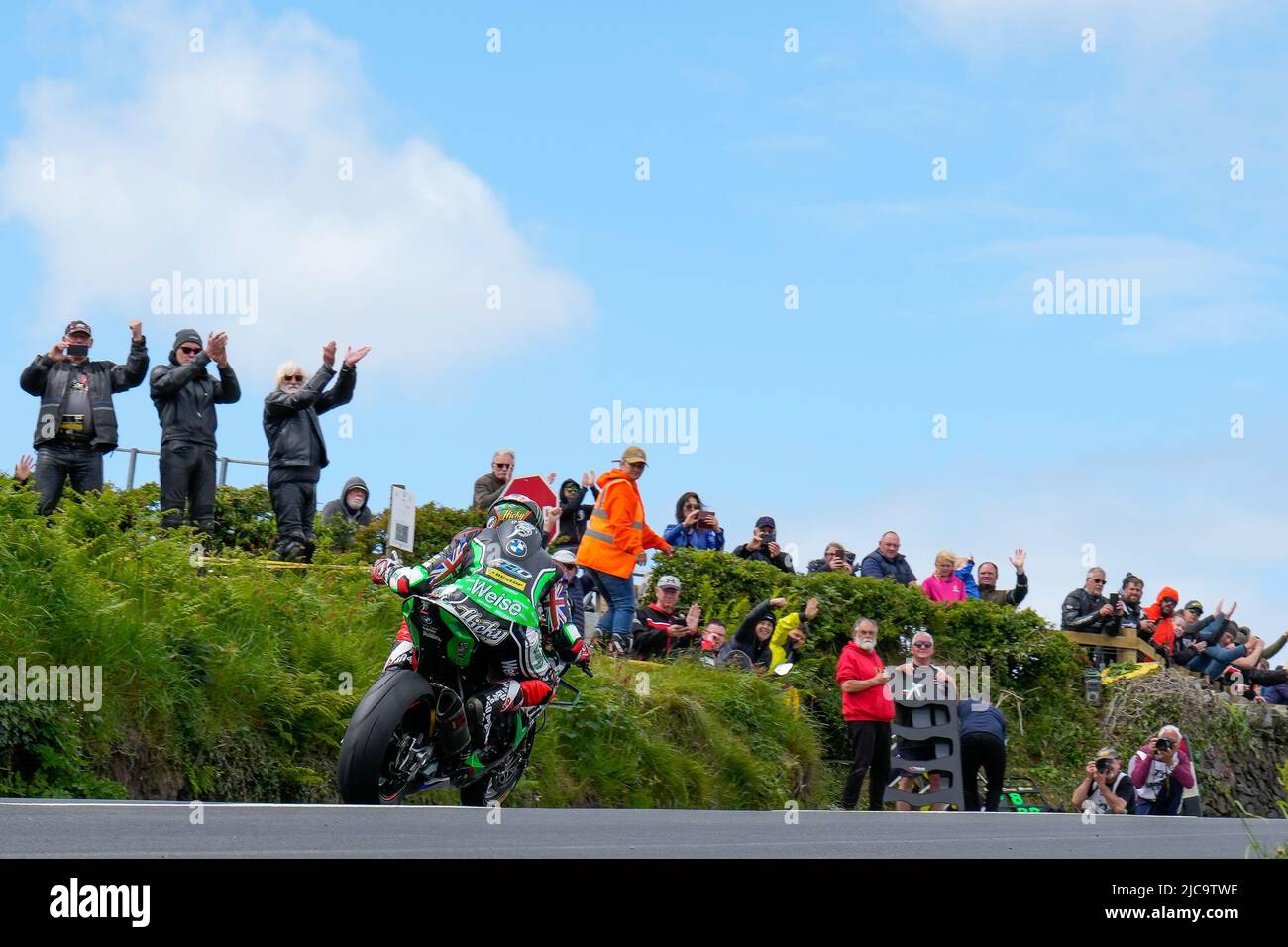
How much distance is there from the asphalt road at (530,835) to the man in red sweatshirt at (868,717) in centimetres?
365

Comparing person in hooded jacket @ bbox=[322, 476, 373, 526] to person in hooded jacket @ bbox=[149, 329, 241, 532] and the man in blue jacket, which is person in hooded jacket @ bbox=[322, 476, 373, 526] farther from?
the man in blue jacket

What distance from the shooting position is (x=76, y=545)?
Answer: 14133 millimetres

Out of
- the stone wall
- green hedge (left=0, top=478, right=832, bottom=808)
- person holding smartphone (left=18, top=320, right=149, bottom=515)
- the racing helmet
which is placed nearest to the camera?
the racing helmet

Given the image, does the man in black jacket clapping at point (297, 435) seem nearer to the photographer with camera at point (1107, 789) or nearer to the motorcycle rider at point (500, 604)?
the motorcycle rider at point (500, 604)

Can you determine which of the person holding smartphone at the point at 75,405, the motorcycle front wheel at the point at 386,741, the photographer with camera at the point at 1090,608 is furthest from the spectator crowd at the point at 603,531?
the photographer with camera at the point at 1090,608

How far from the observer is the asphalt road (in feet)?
24.2

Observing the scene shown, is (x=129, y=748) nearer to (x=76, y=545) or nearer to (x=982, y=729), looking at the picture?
(x=76, y=545)

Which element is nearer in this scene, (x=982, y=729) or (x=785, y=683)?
(x=982, y=729)

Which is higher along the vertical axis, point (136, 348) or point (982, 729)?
point (136, 348)

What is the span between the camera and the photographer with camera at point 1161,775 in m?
20.0

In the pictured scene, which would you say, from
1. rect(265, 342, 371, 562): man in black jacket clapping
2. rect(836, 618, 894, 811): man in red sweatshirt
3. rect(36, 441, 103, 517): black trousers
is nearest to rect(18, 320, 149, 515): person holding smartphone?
rect(36, 441, 103, 517): black trousers

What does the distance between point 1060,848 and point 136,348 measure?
354 inches

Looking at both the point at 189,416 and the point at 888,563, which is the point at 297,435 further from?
the point at 888,563
